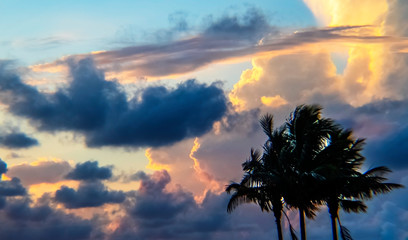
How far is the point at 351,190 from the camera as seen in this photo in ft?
164

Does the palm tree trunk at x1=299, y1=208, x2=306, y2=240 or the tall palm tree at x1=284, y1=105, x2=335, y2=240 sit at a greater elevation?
the tall palm tree at x1=284, y1=105, x2=335, y2=240

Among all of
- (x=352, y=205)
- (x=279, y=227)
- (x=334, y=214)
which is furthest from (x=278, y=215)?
(x=352, y=205)

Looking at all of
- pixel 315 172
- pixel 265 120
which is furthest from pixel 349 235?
pixel 265 120

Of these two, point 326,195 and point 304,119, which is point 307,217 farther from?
point 304,119

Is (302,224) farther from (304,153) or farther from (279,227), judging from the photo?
(304,153)

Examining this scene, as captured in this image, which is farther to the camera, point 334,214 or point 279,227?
point 334,214

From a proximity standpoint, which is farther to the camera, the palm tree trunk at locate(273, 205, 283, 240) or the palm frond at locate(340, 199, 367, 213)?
the palm frond at locate(340, 199, 367, 213)

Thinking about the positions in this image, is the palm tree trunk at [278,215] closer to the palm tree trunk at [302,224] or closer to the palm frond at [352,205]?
the palm tree trunk at [302,224]

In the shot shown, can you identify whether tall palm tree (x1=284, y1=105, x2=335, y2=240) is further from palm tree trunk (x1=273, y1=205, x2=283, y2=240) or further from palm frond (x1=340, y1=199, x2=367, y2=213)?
palm frond (x1=340, y1=199, x2=367, y2=213)

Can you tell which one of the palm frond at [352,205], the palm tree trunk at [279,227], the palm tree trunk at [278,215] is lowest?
the palm tree trunk at [279,227]

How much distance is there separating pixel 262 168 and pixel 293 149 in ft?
8.83

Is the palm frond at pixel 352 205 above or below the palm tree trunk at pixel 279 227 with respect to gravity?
above

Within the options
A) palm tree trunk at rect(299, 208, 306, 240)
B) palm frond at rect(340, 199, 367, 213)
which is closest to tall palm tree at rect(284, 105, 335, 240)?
palm tree trunk at rect(299, 208, 306, 240)

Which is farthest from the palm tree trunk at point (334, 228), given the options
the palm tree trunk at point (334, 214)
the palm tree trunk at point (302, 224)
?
the palm tree trunk at point (302, 224)
